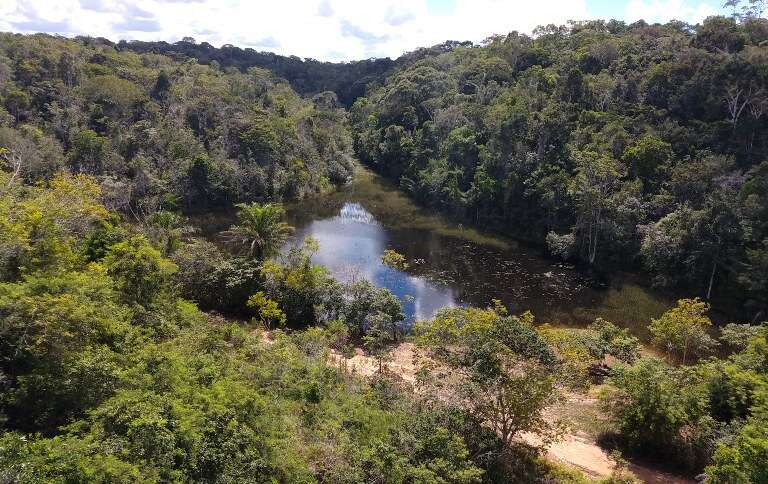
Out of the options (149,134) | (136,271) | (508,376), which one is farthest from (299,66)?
(508,376)

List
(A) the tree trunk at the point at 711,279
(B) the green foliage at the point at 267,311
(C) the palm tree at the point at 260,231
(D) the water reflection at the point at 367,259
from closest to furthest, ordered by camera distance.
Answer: (B) the green foliage at the point at 267,311 < (C) the palm tree at the point at 260,231 < (A) the tree trunk at the point at 711,279 < (D) the water reflection at the point at 367,259

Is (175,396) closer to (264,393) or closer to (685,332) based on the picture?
(264,393)

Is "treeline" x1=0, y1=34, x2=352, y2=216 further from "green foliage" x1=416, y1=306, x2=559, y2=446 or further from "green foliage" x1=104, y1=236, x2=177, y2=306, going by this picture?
"green foliage" x1=416, y1=306, x2=559, y2=446

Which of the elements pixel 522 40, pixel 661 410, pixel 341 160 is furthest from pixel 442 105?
pixel 661 410

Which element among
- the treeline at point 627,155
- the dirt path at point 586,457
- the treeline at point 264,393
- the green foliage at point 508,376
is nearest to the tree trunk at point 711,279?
the treeline at point 627,155

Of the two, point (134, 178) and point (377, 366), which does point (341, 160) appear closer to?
point (134, 178)

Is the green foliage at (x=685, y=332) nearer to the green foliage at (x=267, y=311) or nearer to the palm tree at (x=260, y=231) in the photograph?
the green foliage at (x=267, y=311)
